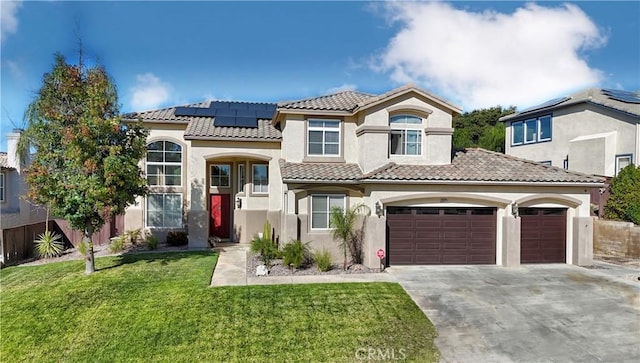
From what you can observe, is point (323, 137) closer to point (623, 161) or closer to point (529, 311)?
point (529, 311)

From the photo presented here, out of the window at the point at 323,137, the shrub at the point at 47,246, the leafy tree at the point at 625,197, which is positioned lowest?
the shrub at the point at 47,246

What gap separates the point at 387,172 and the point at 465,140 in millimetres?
37207

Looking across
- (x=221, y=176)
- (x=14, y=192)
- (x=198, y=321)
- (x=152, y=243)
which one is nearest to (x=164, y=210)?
(x=152, y=243)

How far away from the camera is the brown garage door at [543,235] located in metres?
14.7

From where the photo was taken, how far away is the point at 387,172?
13.9 m

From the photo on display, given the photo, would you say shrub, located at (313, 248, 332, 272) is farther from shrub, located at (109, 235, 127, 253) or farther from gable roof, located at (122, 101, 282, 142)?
shrub, located at (109, 235, 127, 253)

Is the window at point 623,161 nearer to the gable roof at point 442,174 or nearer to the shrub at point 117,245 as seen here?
the gable roof at point 442,174

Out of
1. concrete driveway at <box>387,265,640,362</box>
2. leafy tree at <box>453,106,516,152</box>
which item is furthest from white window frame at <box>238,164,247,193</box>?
leafy tree at <box>453,106,516,152</box>

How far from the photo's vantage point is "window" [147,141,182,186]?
17844mm

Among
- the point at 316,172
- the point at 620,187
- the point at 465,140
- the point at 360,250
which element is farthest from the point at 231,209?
the point at 465,140

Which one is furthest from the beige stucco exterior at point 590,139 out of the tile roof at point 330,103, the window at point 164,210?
the window at point 164,210

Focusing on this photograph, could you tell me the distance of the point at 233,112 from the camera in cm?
1903

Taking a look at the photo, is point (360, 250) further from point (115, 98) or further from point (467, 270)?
point (115, 98)

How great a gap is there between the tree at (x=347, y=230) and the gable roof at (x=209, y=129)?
542 cm
